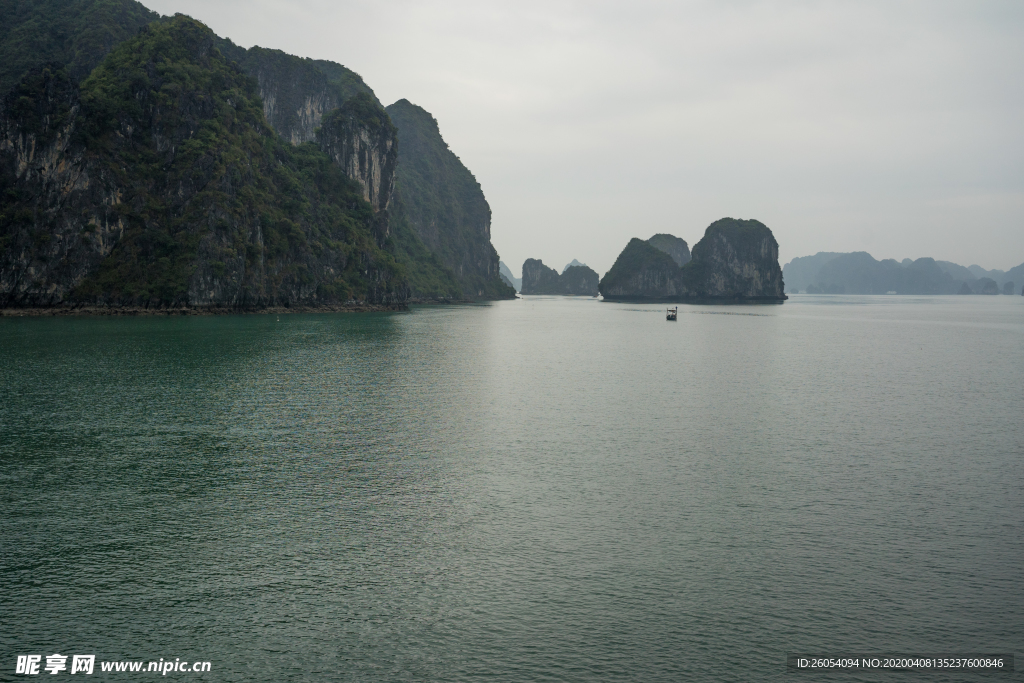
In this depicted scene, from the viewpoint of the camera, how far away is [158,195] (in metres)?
147

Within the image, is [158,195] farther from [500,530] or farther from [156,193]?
[500,530]

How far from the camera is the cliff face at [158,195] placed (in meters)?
131

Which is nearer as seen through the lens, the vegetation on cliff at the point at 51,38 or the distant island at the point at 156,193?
the distant island at the point at 156,193

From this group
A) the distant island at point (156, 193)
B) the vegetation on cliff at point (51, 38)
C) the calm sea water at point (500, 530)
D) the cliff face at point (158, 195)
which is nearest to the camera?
the calm sea water at point (500, 530)

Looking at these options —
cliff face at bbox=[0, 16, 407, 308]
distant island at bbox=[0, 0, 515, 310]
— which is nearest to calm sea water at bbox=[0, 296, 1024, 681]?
cliff face at bbox=[0, 16, 407, 308]

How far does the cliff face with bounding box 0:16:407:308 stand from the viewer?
131 m

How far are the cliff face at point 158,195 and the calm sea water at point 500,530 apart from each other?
104500mm

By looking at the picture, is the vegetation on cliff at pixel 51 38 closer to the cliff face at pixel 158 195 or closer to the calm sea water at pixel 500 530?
the cliff face at pixel 158 195

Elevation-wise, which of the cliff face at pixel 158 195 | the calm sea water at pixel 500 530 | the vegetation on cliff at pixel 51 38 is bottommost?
the calm sea water at pixel 500 530

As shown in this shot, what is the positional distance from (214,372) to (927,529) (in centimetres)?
4662

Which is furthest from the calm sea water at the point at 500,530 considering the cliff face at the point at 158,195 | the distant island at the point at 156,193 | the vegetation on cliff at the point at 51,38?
the vegetation on cliff at the point at 51,38

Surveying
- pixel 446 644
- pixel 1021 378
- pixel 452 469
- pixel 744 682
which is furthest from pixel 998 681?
pixel 1021 378

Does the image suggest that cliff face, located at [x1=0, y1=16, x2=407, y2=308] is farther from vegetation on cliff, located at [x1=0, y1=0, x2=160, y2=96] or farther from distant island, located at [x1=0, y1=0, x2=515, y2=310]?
vegetation on cliff, located at [x1=0, y1=0, x2=160, y2=96]

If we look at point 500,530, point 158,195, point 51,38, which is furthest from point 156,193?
point 500,530
